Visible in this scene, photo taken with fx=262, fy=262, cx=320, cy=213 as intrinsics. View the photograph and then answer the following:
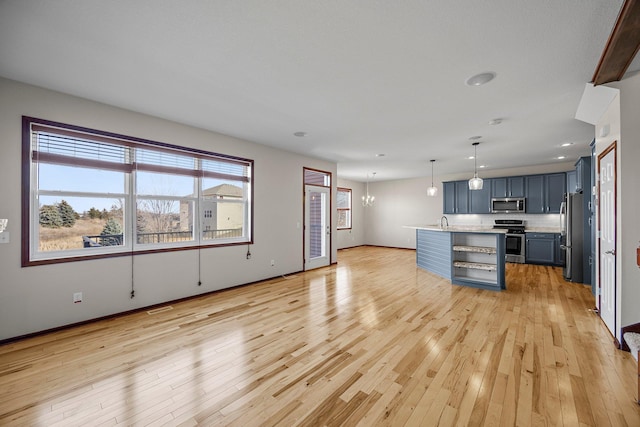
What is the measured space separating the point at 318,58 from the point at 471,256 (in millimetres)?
4637

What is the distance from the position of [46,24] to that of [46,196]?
2.00 m

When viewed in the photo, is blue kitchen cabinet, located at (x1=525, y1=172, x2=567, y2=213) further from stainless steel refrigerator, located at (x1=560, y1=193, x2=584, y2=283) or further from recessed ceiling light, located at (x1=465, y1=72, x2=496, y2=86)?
recessed ceiling light, located at (x1=465, y1=72, x2=496, y2=86)

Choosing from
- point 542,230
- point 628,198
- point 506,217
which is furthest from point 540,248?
point 628,198

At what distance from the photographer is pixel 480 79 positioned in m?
2.69

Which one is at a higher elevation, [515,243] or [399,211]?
[399,211]

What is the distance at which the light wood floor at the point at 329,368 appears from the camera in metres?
1.78

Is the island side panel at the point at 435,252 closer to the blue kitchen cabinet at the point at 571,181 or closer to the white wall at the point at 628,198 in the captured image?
the white wall at the point at 628,198

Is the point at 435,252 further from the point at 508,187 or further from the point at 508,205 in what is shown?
the point at 508,187

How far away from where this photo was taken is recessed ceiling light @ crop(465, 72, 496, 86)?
262 centimetres

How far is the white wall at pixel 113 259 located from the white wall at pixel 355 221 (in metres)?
4.59

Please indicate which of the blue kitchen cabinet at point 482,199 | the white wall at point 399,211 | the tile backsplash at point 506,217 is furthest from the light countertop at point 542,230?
the white wall at point 399,211

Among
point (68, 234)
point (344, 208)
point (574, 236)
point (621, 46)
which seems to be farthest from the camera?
point (344, 208)

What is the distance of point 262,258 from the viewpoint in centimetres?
531

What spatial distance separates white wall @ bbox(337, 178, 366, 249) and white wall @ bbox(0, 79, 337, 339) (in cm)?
459
